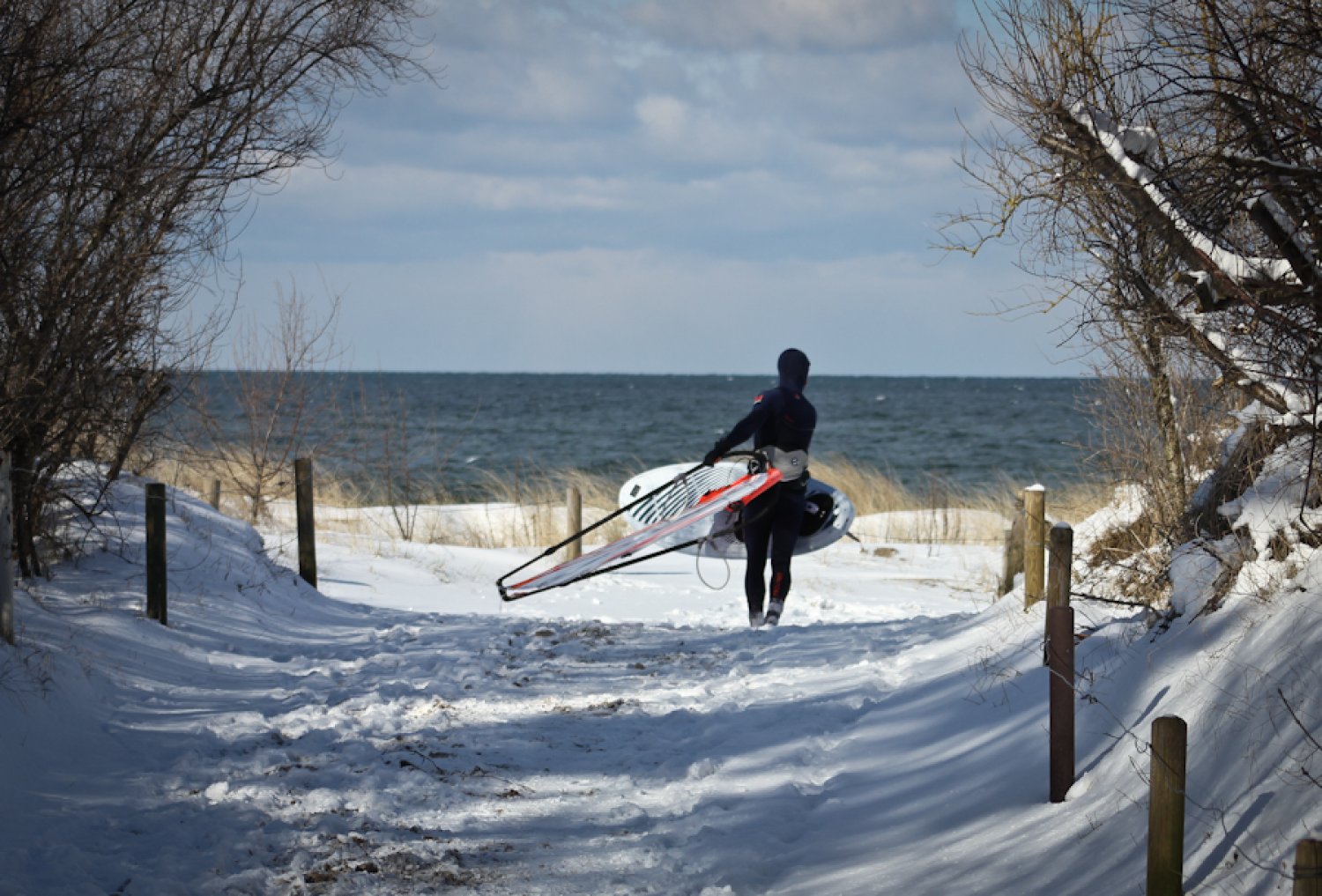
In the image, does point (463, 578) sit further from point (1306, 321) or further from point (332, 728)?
point (1306, 321)

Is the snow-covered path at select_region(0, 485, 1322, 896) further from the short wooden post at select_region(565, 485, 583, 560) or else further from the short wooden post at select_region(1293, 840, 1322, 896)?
the short wooden post at select_region(565, 485, 583, 560)

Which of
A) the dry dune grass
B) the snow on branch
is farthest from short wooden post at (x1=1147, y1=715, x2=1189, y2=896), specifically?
the dry dune grass

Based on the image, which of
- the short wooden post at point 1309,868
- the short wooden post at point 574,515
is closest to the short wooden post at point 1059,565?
the short wooden post at point 1309,868

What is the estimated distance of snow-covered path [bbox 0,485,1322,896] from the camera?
401 centimetres

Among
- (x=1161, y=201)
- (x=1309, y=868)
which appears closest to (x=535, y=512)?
Result: (x=1161, y=201)

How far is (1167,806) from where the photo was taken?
3.21 m

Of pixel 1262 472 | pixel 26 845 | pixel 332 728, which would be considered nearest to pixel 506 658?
pixel 332 728

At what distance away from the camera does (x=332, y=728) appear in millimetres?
5785

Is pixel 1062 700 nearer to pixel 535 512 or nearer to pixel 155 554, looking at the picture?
pixel 155 554

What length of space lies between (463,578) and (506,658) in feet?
17.0

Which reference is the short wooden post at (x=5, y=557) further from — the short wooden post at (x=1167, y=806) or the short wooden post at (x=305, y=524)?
the short wooden post at (x=1167, y=806)

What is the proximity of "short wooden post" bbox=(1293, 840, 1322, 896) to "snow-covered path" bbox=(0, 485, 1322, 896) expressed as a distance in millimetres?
951

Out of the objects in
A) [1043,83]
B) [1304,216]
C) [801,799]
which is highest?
[1043,83]

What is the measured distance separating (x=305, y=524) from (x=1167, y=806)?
8.66 m
